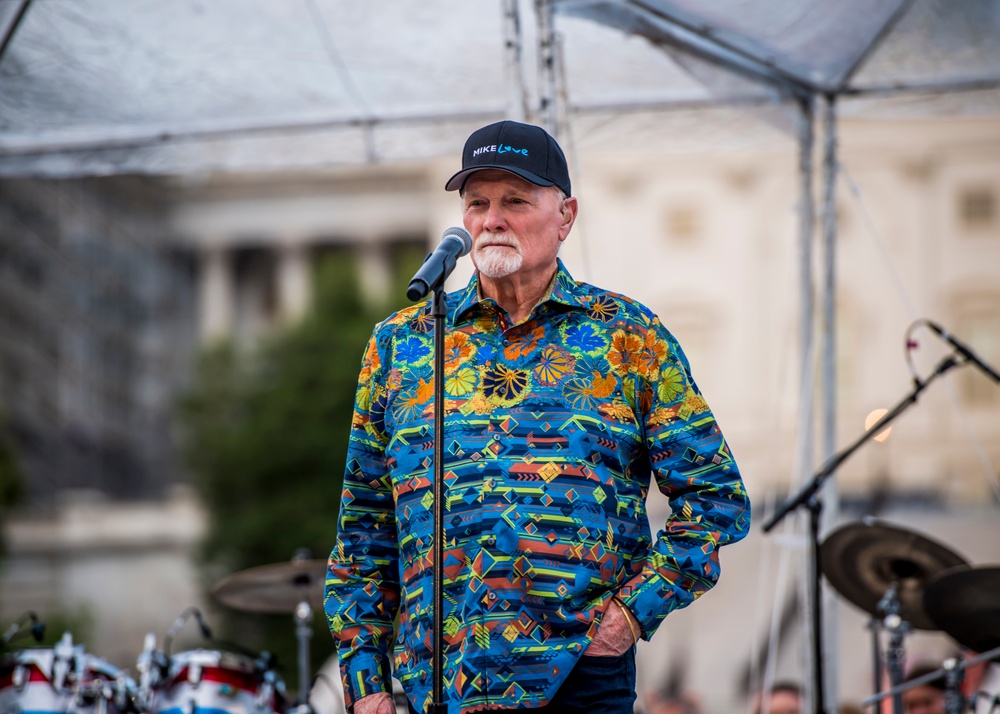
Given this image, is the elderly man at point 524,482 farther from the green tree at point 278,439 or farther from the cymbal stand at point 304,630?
the green tree at point 278,439

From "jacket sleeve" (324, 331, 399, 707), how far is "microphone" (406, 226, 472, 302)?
0.38 metres

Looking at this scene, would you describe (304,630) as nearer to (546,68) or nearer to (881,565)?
(881,565)

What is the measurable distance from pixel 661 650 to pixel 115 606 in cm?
2428

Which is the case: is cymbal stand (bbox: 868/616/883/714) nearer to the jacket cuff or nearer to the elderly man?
the elderly man

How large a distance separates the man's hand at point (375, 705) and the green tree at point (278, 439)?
2562cm

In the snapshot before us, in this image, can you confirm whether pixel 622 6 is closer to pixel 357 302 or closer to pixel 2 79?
pixel 2 79

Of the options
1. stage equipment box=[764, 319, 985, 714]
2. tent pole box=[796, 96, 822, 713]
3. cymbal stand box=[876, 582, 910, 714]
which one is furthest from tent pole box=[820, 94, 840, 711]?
stage equipment box=[764, 319, 985, 714]

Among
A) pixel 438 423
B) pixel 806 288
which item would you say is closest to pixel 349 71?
pixel 806 288

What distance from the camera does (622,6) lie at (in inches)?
215

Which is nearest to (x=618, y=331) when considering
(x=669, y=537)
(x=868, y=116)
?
(x=669, y=537)

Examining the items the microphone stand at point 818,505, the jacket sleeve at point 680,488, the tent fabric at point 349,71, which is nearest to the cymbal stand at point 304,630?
the microphone stand at point 818,505

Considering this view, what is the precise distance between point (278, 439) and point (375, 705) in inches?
1168

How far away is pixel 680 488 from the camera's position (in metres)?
3.15

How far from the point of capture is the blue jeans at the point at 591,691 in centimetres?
304
